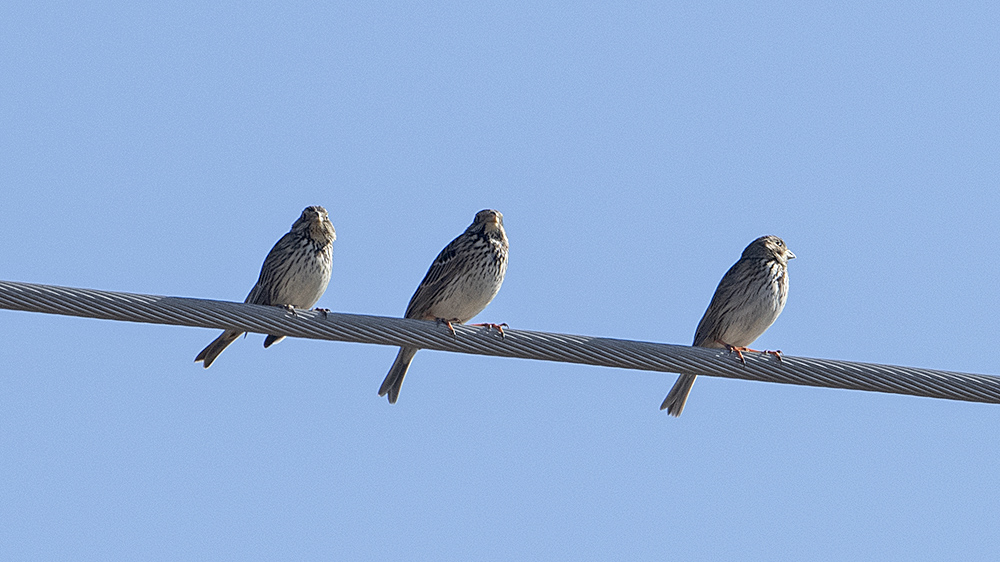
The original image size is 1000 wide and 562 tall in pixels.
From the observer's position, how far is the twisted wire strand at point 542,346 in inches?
286

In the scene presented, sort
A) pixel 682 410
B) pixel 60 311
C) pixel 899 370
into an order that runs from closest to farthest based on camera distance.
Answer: pixel 60 311
pixel 899 370
pixel 682 410

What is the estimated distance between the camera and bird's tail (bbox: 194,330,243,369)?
10.8 metres

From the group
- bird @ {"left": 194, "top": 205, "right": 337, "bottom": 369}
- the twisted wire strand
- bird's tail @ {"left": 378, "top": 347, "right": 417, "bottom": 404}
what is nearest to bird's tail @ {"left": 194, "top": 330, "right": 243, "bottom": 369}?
bird @ {"left": 194, "top": 205, "right": 337, "bottom": 369}

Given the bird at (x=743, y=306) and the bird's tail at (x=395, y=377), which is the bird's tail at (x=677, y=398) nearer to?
the bird at (x=743, y=306)

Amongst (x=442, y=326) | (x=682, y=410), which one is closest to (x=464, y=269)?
(x=682, y=410)

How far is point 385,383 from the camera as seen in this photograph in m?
11.3

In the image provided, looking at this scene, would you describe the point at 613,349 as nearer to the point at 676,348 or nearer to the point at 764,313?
the point at 676,348

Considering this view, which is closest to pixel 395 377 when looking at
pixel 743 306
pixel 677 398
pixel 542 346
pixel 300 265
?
→ pixel 300 265

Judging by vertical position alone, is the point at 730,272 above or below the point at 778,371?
above

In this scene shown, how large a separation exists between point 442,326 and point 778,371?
5.92 ft

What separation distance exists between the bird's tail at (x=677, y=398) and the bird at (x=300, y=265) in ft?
9.14

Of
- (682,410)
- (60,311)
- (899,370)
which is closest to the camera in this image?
(60,311)

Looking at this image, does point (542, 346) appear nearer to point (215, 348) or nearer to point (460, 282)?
point (460, 282)

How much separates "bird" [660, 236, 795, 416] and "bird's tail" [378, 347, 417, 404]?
78.3 inches
